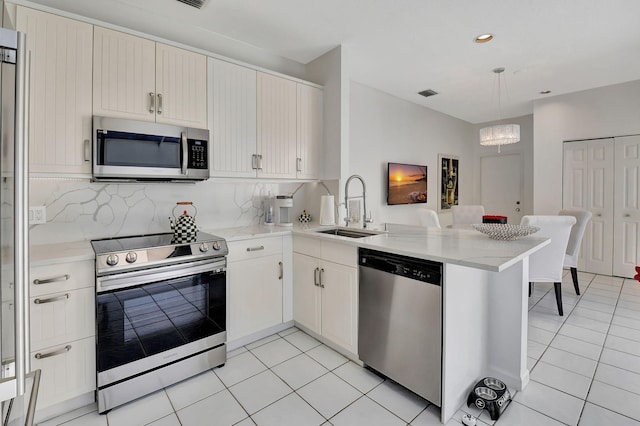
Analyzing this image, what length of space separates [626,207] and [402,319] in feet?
15.3

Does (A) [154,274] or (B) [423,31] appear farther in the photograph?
(B) [423,31]

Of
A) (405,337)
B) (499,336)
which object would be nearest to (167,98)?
(405,337)

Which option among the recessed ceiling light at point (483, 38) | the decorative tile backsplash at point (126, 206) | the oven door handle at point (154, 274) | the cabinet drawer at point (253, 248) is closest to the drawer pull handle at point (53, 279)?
the oven door handle at point (154, 274)

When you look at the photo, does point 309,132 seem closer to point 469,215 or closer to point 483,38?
point 483,38

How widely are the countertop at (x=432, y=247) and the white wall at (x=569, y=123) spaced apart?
369 cm

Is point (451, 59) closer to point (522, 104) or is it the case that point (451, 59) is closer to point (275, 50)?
point (275, 50)

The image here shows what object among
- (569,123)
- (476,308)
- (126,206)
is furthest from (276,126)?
(569,123)

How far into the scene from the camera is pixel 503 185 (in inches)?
248

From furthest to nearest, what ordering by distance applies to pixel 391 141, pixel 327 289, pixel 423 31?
1. pixel 391 141
2. pixel 423 31
3. pixel 327 289

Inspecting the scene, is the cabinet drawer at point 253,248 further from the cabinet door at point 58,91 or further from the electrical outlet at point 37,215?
the electrical outlet at point 37,215

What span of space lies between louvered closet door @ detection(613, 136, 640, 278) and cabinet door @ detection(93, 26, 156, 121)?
232 inches

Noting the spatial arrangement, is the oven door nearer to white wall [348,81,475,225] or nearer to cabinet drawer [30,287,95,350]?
cabinet drawer [30,287,95,350]

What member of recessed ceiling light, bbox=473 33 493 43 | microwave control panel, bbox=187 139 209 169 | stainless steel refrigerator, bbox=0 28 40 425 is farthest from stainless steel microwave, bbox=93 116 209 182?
recessed ceiling light, bbox=473 33 493 43

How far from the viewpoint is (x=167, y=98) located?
7.58 feet
